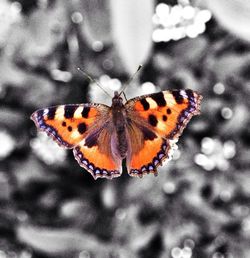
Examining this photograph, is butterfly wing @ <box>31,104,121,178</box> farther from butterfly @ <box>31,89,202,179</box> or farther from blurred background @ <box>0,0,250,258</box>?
blurred background @ <box>0,0,250,258</box>

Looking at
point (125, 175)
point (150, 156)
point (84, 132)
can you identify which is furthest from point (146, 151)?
point (125, 175)

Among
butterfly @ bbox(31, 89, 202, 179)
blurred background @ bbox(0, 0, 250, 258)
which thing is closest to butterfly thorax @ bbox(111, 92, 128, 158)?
butterfly @ bbox(31, 89, 202, 179)

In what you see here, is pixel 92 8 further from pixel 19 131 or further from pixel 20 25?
pixel 19 131

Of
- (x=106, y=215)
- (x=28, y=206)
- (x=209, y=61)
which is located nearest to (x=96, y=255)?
(x=106, y=215)

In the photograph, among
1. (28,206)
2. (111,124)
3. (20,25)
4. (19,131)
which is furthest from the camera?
(28,206)

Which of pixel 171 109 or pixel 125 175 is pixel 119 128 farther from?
pixel 125 175

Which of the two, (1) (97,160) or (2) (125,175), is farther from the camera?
(2) (125,175)
